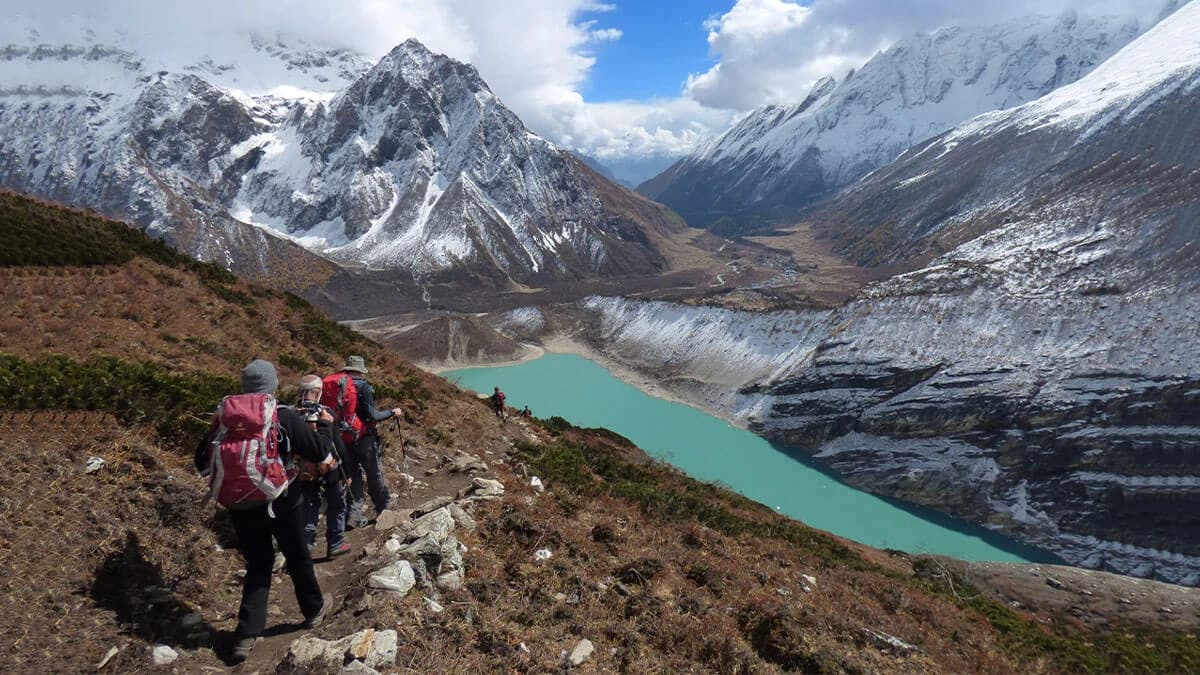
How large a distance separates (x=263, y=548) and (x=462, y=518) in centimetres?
327

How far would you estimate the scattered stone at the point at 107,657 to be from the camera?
450 cm

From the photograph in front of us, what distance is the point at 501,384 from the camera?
80.7 meters

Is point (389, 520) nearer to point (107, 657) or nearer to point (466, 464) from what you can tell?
point (466, 464)

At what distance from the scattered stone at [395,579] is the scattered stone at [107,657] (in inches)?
81.3

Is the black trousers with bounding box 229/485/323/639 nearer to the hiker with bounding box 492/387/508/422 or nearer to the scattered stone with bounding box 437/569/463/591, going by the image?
the scattered stone with bounding box 437/569/463/591

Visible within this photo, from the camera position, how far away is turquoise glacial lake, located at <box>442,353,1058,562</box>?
41938 mm

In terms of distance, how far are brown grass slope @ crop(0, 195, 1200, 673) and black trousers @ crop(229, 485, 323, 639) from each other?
0.38 meters

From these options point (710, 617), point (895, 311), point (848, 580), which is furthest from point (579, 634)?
point (895, 311)

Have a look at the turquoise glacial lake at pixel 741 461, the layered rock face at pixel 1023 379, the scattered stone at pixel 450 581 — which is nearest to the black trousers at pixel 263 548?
the scattered stone at pixel 450 581

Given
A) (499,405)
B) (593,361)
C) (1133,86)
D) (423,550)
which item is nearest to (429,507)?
(423,550)

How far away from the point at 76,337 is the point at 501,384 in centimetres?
6832

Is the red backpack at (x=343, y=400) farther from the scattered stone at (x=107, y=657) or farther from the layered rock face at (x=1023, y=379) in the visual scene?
the layered rock face at (x=1023, y=379)

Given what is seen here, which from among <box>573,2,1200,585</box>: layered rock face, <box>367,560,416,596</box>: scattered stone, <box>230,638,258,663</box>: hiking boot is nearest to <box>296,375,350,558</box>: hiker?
<box>367,560,416,596</box>: scattered stone

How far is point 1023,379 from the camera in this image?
4931cm
